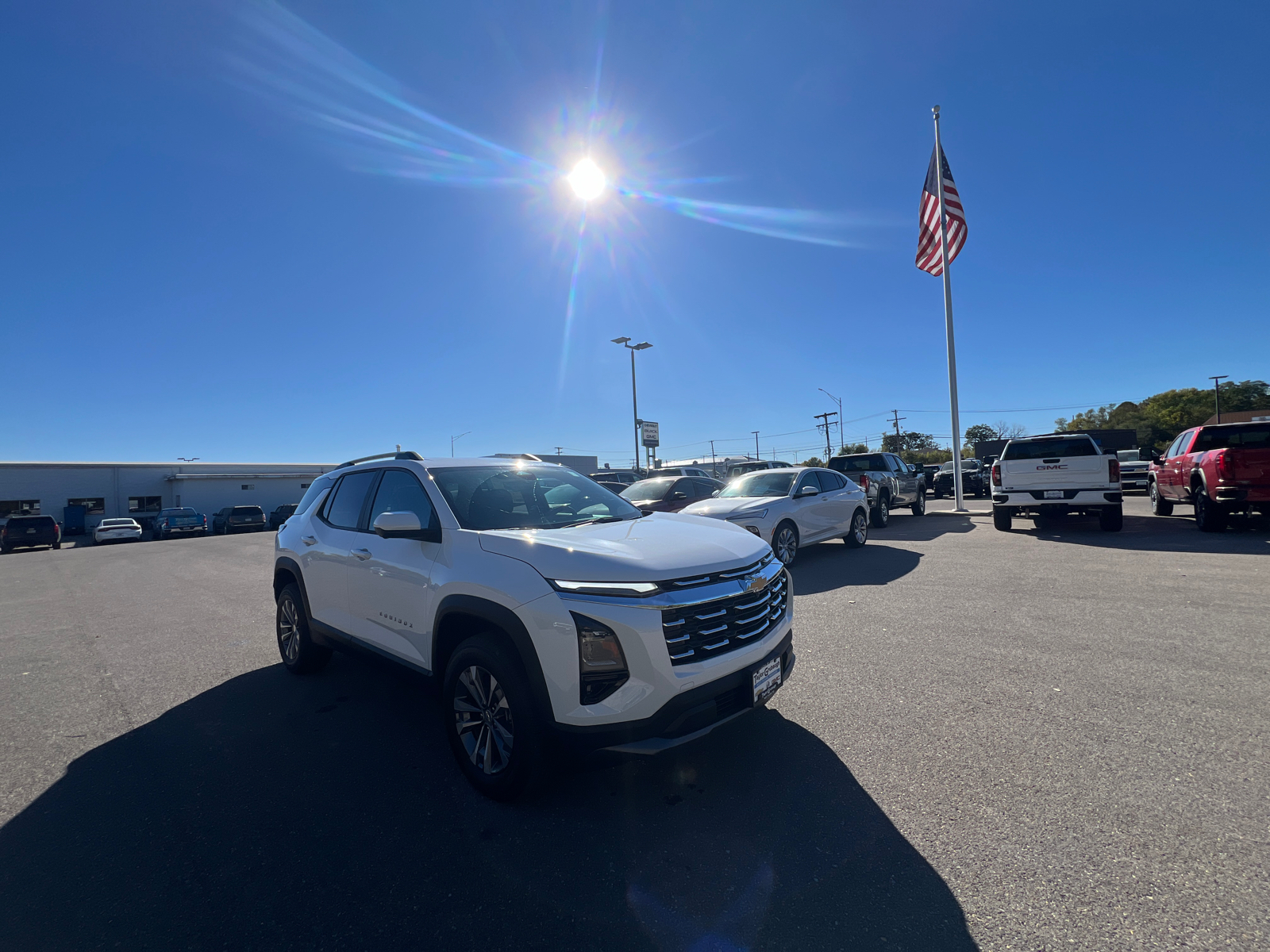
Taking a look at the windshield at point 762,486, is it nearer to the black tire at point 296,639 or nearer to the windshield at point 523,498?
the windshield at point 523,498

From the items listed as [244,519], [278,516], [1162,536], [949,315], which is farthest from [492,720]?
[278,516]

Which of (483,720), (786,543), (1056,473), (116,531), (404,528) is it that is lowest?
(116,531)

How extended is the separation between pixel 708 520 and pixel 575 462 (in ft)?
191

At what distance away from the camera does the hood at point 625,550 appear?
112 inches

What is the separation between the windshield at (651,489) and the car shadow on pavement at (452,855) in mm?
8357

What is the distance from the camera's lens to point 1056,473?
38.2 feet

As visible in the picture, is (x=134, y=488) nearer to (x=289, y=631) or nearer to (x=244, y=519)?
(x=244, y=519)

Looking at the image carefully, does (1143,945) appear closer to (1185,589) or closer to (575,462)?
(1185,589)

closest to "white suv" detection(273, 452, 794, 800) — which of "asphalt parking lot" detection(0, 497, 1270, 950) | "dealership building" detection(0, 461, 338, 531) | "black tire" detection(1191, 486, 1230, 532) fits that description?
"asphalt parking lot" detection(0, 497, 1270, 950)

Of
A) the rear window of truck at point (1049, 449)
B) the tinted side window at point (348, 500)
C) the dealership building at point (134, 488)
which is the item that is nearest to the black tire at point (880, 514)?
the rear window of truck at point (1049, 449)

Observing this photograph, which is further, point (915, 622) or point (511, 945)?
point (915, 622)

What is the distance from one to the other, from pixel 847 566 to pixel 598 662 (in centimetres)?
754

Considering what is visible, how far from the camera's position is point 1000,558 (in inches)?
369

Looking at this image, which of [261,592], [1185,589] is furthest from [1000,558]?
[261,592]
